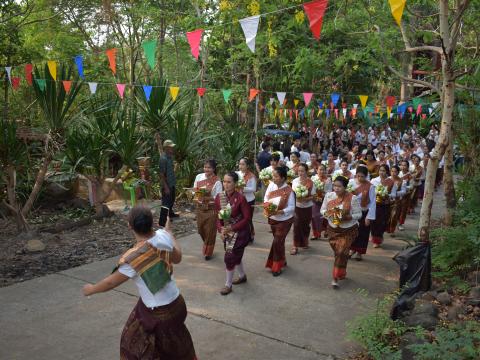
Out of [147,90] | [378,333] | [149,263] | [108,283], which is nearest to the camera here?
[108,283]

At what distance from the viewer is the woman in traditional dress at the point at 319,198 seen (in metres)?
8.85

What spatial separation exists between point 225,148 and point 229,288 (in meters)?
7.57

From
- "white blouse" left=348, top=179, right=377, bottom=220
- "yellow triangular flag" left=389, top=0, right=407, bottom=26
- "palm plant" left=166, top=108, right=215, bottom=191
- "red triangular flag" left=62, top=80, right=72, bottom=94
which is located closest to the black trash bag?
"white blouse" left=348, top=179, right=377, bottom=220

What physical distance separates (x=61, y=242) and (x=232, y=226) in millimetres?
3907

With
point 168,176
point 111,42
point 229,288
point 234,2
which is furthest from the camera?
point 111,42

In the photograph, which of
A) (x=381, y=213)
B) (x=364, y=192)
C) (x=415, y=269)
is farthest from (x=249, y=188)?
(x=415, y=269)

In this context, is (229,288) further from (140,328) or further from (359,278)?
(140,328)

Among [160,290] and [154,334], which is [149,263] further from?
[154,334]

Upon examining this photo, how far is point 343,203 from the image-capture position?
666 cm

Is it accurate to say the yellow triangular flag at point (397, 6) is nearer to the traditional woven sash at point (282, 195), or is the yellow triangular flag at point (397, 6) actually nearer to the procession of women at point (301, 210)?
the procession of women at point (301, 210)

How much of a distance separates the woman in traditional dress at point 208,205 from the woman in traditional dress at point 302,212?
1482 mm

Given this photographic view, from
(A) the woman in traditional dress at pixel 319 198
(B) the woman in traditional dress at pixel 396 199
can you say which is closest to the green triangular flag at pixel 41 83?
(A) the woman in traditional dress at pixel 319 198

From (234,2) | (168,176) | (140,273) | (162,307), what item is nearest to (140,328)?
(162,307)

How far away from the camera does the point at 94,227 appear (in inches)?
371
